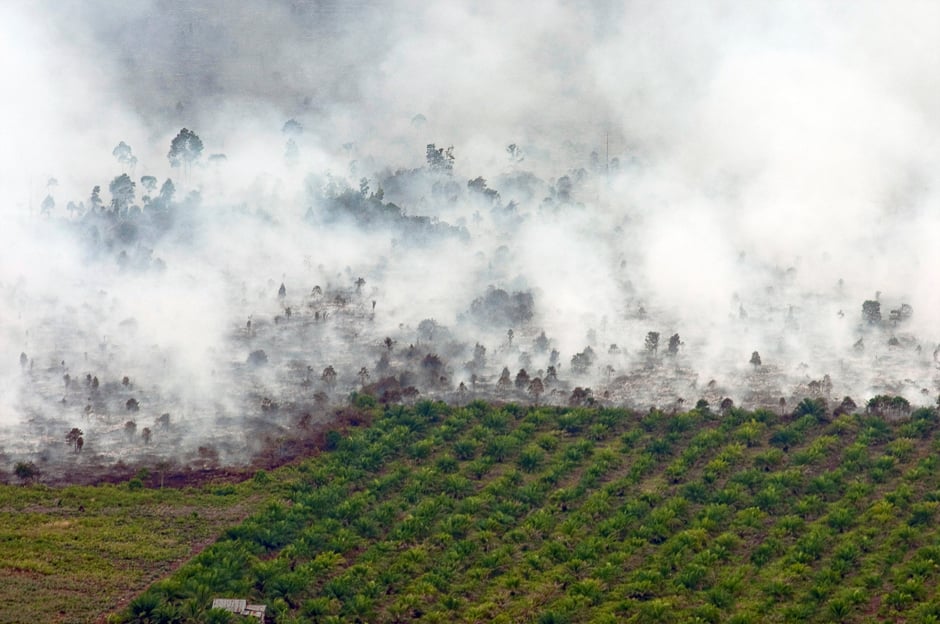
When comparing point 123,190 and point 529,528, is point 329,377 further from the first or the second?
point 123,190

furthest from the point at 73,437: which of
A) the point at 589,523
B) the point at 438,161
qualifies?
the point at 438,161

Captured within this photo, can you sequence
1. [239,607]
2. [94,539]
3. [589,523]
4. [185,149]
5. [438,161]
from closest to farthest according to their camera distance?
[239,607], [94,539], [589,523], [185,149], [438,161]

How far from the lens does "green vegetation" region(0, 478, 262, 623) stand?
54781 mm

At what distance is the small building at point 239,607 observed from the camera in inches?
2114

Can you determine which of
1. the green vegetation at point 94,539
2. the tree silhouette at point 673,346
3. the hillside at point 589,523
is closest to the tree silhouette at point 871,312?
the tree silhouette at point 673,346

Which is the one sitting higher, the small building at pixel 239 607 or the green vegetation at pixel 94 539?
the green vegetation at pixel 94 539

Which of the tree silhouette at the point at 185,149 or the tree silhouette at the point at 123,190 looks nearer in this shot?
the tree silhouette at the point at 123,190

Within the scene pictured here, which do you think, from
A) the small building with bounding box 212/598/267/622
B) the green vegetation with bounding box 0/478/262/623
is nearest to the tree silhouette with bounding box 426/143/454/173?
the green vegetation with bounding box 0/478/262/623

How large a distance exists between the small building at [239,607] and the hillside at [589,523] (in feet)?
1.99

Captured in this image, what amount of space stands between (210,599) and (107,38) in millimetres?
110106

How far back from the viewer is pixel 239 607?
5388cm

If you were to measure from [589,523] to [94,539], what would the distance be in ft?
72.5

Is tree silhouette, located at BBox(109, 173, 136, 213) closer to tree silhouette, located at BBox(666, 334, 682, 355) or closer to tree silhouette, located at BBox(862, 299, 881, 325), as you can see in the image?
tree silhouette, located at BBox(666, 334, 682, 355)

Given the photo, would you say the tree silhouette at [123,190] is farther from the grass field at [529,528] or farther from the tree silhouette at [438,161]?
the grass field at [529,528]
